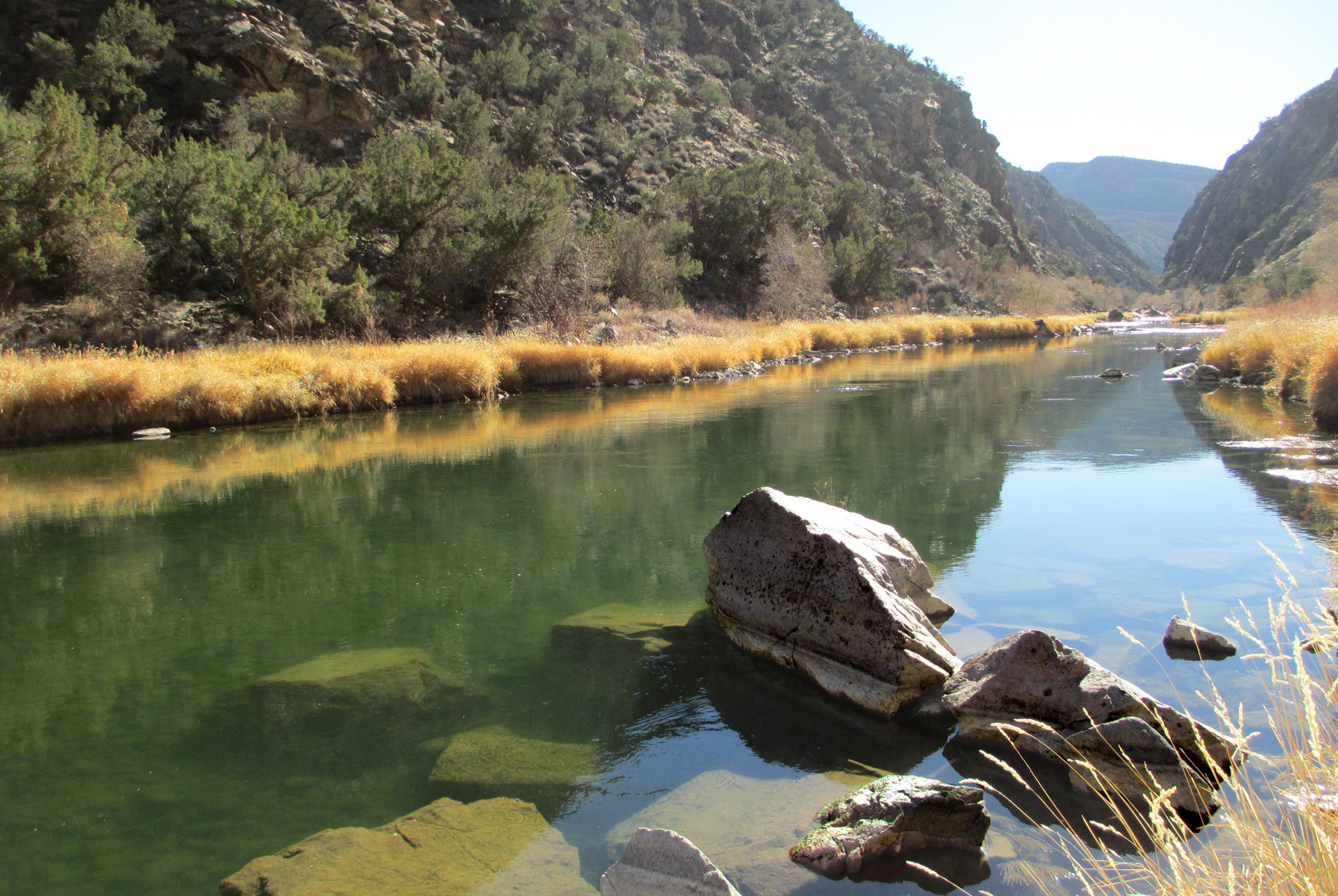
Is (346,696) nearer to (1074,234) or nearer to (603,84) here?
(603,84)

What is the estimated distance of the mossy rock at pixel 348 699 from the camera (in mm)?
5664

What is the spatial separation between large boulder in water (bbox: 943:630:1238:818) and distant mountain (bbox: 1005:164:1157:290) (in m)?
143

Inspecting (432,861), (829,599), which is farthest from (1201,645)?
(432,861)

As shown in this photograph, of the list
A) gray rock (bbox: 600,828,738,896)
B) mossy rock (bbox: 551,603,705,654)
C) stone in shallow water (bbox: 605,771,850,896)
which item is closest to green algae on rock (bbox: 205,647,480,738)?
mossy rock (bbox: 551,603,705,654)

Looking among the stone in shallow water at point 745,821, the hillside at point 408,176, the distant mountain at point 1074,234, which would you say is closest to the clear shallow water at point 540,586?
the stone in shallow water at point 745,821

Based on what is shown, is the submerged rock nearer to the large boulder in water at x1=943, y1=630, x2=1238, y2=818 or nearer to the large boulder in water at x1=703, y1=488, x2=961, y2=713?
the large boulder in water at x1=943, y1=630, x2=1238, y2=818

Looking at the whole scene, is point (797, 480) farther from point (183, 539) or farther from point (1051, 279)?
point (1051, 279)

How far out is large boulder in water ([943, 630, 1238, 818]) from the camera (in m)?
4.50

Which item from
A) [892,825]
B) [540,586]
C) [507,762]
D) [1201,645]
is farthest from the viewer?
[540,586]

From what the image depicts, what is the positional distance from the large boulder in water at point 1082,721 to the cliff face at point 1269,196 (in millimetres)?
86715

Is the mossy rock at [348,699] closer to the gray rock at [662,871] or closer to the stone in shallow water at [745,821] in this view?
the stone in shallow water at [745,821]

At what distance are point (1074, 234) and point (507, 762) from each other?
17470 cm

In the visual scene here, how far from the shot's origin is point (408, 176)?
97.2 feet

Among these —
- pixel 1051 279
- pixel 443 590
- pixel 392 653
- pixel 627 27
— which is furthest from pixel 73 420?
pixel 1051 279
